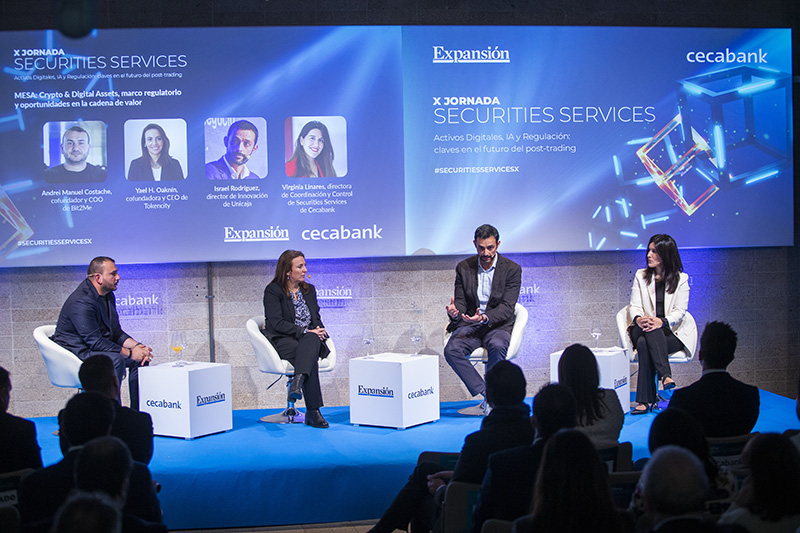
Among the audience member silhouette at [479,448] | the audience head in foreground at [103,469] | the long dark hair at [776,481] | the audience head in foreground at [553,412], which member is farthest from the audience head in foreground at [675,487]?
the audience head in foreground at [103,469]

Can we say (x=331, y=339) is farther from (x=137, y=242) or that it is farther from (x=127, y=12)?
(x=127, y=12)

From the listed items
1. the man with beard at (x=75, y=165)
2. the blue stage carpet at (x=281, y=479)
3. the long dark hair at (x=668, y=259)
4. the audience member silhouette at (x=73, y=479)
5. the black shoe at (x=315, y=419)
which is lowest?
the blue stage carpet at (x=281, y=479)

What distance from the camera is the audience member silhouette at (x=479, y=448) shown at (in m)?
2.89

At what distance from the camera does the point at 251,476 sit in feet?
14.4

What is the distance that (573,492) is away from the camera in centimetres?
199

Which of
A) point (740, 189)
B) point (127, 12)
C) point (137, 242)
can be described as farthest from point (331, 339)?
point (740, 189)

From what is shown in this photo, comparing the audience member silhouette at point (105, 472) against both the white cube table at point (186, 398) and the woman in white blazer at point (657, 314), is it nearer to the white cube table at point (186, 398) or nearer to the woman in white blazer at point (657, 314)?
the white cube table at point (186, 398)

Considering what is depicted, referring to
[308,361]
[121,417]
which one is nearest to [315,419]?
[308,361]

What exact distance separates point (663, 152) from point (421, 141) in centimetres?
198

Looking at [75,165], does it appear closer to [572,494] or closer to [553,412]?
[553,412]

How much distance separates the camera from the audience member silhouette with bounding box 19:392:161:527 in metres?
2.47

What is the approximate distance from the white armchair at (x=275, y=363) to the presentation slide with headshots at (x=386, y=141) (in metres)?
0.82

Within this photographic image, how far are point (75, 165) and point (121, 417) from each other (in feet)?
11.2

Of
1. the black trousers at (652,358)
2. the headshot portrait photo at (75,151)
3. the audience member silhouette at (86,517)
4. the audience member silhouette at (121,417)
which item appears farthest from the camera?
the headshot portrait photo at (75,151)
